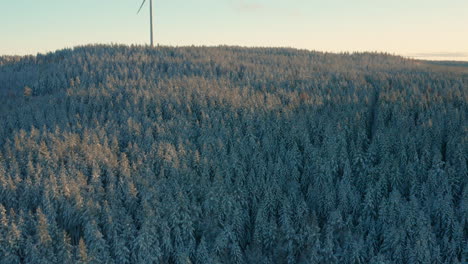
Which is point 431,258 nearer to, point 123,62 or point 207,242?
point 207,242

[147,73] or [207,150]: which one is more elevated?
[147,73]

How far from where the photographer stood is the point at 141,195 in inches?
1203

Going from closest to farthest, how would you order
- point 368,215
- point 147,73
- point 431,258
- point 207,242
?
point 431,258
point 207,242
point 368,215
point 147,73

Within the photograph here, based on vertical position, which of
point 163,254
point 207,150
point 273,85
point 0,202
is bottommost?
point 163,254

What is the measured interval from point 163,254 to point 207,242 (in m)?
3.61

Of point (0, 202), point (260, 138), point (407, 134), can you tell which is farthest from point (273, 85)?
point (0, 202)

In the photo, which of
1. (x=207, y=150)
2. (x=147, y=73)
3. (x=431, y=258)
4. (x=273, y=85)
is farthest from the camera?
(x=147, y=73)

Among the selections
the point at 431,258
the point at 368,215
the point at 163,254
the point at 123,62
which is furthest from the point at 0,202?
the point at 123,62

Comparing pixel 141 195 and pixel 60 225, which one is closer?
pixel 60 225

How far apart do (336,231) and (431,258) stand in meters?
7.02

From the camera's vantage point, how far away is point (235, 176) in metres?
34.8

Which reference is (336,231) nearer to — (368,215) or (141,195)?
(368,215)

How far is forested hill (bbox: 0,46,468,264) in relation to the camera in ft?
89.9

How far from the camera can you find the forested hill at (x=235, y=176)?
27391 millimetres
